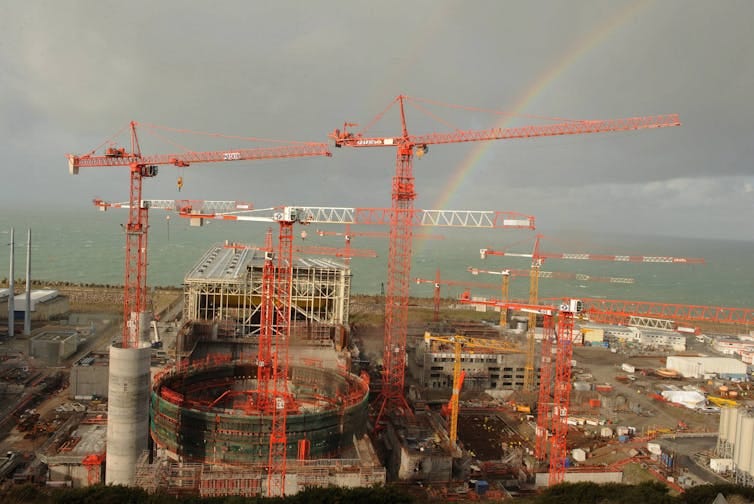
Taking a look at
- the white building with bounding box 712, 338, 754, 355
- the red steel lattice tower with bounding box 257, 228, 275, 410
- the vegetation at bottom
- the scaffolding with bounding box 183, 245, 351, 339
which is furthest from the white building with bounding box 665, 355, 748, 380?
the red steel lattice tower with bounding box 257, 228, 275, 410

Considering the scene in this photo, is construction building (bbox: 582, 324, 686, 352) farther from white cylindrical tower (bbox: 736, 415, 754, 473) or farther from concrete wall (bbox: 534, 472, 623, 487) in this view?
concrete wall (bbox: 534, 472, 623, 487)

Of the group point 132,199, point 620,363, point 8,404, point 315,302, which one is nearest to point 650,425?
point 620,363

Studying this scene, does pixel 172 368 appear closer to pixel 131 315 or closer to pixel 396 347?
pixel 131 315

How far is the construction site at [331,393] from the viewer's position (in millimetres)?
17250

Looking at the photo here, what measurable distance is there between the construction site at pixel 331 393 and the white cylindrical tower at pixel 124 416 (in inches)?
2.1

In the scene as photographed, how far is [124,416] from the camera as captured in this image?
54.3 ft

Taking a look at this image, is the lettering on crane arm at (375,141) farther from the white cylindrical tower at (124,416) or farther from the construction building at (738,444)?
the construction building at (738,444)

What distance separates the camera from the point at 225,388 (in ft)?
80.9

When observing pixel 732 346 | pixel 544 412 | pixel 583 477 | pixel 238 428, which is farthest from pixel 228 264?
pixel 732 346

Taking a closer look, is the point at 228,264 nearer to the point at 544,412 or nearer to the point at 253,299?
the point at 253,299

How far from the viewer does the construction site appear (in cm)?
1725

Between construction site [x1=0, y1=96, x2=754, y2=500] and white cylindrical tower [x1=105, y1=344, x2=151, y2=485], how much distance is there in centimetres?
5

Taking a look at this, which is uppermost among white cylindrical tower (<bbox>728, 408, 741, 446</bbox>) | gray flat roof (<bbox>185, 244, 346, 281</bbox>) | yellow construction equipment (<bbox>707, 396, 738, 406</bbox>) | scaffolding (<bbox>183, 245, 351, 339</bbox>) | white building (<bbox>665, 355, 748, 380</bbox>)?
gray flat roof (<bbox>185, 244, 346, 281</bbox>)

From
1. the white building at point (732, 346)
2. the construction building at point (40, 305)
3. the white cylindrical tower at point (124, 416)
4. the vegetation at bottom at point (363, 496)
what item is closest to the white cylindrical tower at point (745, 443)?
the vegetation at bottom at point (363, 496)
